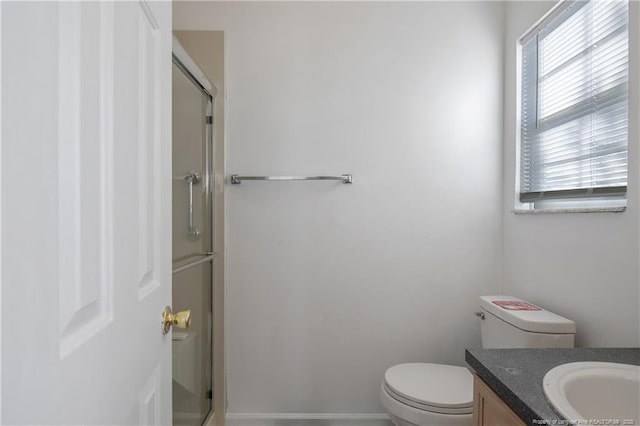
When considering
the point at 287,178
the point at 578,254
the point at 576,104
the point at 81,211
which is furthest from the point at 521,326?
the point at 81,211

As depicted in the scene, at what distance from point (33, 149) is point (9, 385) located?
21cm

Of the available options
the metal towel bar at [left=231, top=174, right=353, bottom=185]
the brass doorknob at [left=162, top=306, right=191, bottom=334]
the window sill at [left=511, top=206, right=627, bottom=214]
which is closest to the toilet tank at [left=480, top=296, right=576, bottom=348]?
the window sill at [left=511, top=206, right=627, bottom=214]

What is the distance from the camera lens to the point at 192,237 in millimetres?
1525

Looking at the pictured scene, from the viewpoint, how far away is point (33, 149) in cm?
33

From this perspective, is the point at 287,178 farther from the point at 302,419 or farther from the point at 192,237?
the point at 302,419

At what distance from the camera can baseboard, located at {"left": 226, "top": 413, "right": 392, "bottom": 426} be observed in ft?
6.17

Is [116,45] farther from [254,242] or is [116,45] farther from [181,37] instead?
[181,37]

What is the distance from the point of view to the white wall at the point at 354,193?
1.87 m

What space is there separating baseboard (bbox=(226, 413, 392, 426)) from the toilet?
48cm

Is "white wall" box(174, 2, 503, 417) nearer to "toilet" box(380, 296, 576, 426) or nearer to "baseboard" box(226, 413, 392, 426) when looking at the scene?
"baseboard" box(226, 413, 392, 426)

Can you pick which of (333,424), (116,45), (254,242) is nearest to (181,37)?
(254,242)

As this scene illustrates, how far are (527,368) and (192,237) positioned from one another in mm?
1298

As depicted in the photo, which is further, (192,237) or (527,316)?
(192,237)

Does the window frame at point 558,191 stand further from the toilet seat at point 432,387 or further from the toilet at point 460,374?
the toilet seat at point 432,387
